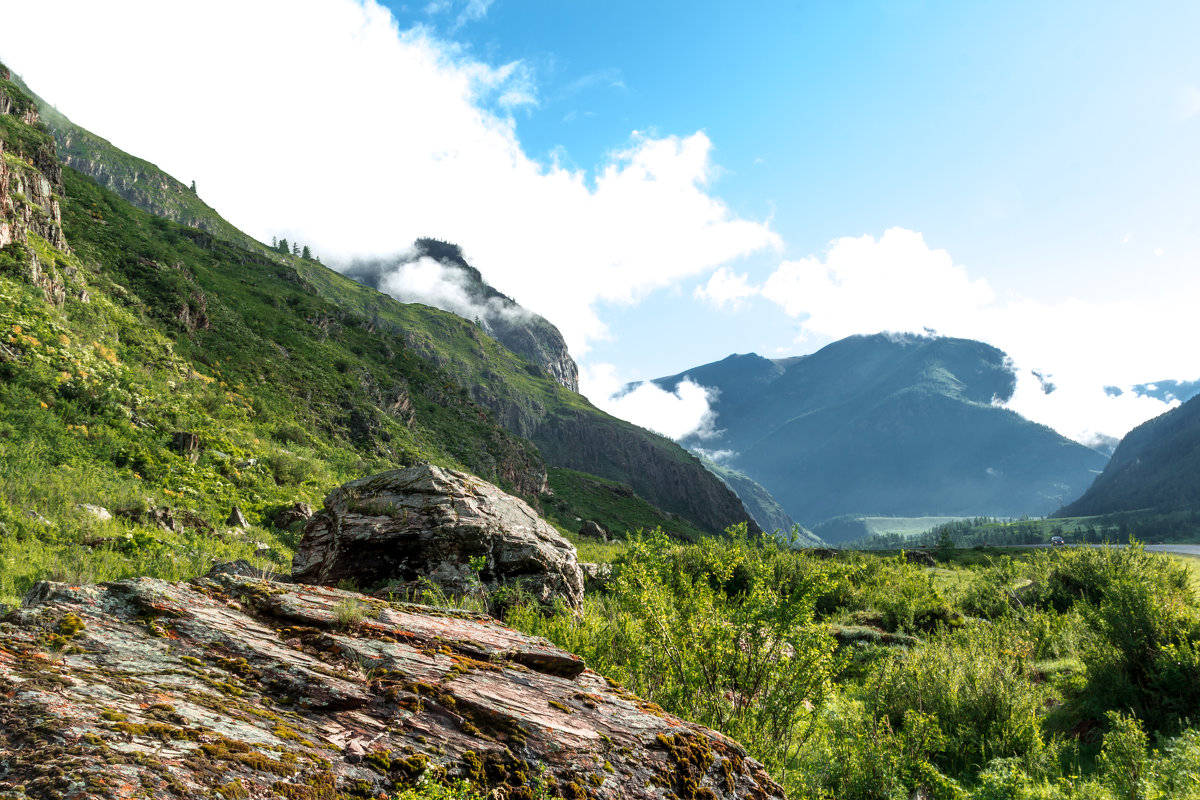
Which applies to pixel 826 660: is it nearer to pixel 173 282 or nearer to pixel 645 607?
pixel 645 607

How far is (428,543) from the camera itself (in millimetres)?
10781

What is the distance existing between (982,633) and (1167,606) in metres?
3.82

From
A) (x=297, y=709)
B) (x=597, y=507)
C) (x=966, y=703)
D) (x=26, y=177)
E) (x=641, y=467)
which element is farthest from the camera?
(x=641, y=467)

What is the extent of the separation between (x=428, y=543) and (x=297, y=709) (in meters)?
7.27

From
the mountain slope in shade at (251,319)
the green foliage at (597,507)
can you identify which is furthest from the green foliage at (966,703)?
the green foliage at (597,507)

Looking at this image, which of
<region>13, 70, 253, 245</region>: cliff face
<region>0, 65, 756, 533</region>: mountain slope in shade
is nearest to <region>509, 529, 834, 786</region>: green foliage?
<region>0, 65, 756, 533</region>: mountain slope in shade

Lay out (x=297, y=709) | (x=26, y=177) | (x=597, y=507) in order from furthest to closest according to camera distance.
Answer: (x=597, y=507)
(x=26, y=177)
(x=297, y=709)

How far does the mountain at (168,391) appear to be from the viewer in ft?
37.8

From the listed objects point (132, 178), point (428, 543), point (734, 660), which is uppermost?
point (132, 178)

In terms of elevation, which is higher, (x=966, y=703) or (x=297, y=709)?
(x=297, y=709)

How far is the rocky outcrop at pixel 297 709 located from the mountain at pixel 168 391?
521 cm

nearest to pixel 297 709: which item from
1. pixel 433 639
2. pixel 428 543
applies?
pixel 433 639

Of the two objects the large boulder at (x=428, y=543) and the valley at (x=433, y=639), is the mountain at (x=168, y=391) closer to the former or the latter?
the valley at (x=433, y=639)

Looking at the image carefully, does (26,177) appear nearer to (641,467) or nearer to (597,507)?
(597,507)
